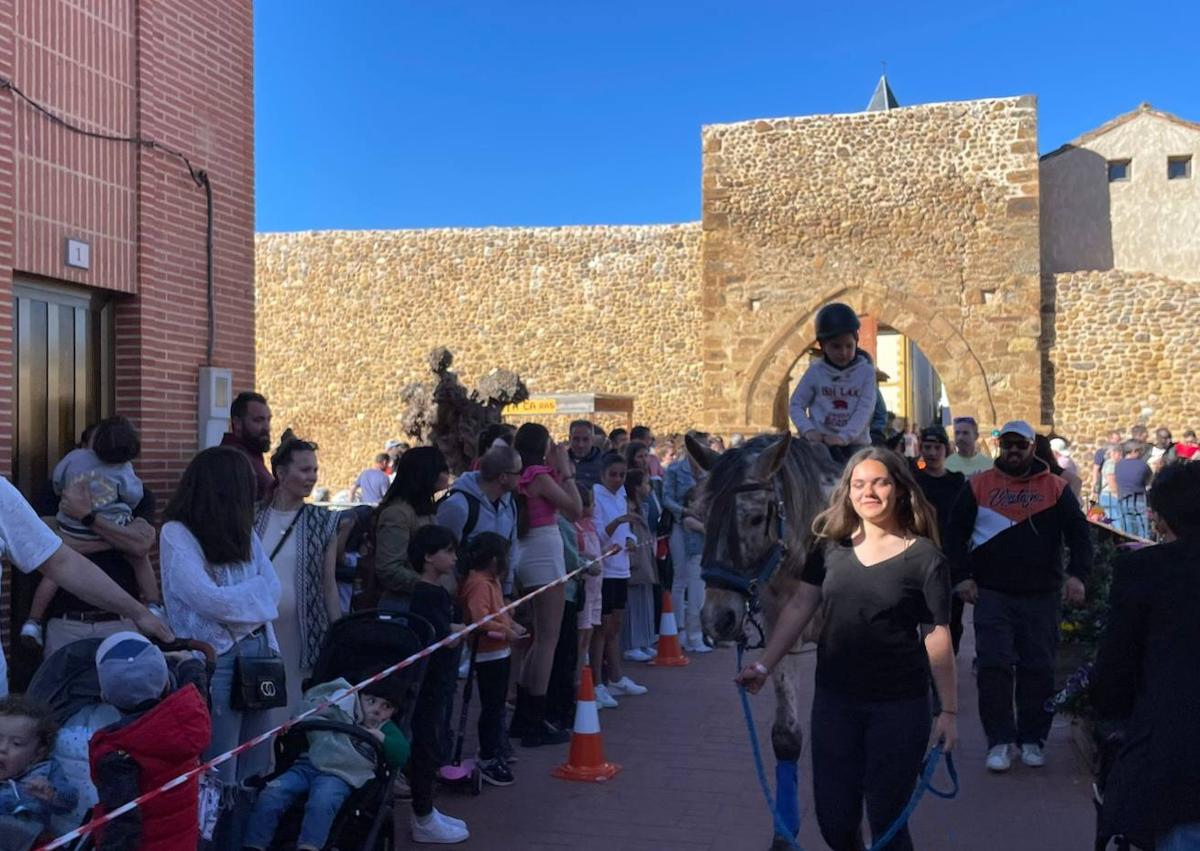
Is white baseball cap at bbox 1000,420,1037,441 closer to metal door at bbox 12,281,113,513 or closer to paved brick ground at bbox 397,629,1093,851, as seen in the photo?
paved brick ground at bbox 397,629,1093,851

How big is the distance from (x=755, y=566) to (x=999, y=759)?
2442 mm

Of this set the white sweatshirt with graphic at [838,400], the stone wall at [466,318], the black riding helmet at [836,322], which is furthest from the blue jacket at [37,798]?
the stone wall at [466,318]

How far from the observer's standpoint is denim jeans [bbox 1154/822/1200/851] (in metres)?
2.90

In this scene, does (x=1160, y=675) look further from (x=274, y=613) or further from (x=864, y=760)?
(x=274, y=613)

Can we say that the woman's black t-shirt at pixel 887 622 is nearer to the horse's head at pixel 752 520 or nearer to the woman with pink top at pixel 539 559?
the horse's head at pixel 752 520

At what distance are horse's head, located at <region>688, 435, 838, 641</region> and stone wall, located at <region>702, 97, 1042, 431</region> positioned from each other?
19.0m

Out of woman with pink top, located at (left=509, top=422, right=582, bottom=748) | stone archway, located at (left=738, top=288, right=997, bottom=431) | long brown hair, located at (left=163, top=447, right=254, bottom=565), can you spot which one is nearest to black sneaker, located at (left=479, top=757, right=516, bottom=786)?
woman with pink top, located at (left=509, top=422, right=582, bottom=748)

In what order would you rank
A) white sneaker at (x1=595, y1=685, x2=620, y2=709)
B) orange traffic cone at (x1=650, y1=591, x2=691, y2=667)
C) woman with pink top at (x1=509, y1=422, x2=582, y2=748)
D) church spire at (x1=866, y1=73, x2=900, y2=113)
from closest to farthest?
woman with pink top at (x1=509, y1=422, x2=582, y2=748)
white sneaker at (x1=595, y1=685, x2=620, y2=709)
orange traffic cone at (x1=650, y1=591, x2=691, y2=667)
church spire at (x1=866, y1=73, x2=900, y2=113)

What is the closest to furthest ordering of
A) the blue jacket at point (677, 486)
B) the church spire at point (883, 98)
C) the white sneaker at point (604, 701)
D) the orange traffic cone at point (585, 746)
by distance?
the orange traffic cone at point (585, 746)
the white sneaker at point (604, 701)
the blue jacket at point (677, 486)
the church spire at point (883, 98)

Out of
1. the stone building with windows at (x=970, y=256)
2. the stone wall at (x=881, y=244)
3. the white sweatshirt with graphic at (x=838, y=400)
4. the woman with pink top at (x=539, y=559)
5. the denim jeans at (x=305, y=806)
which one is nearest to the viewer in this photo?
the denim jeans at (x=305, y=806)

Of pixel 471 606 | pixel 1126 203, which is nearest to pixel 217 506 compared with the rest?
pixel 471 606

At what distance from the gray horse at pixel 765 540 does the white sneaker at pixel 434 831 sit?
1.39 m

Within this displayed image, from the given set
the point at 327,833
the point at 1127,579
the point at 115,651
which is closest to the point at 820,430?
the point at 1127,579

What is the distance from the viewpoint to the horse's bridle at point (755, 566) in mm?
4672
